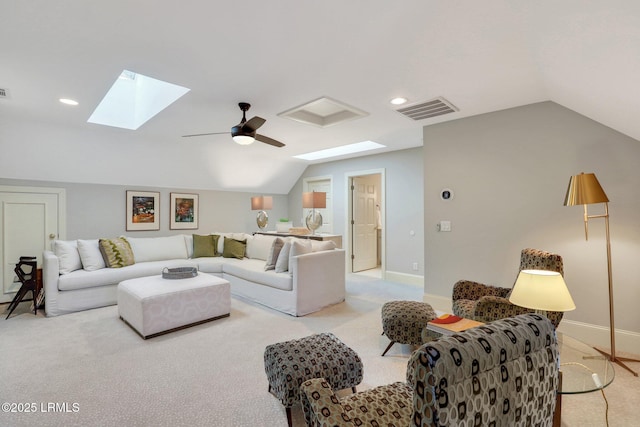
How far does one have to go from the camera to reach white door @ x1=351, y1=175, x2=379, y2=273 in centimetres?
654

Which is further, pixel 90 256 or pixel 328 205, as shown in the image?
pixel 328 205

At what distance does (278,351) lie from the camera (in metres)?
1.99

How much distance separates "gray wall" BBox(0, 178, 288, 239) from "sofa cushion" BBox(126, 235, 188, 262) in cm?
42

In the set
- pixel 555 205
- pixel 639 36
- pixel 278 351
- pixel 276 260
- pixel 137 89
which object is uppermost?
pixel 137 89

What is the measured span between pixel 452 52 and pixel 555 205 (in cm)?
208

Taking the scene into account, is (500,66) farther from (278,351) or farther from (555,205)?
(278,351)

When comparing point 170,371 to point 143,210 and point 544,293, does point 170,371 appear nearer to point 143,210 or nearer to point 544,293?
point 544,293

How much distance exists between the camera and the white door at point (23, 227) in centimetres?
418

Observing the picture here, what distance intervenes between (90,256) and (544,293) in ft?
16.6

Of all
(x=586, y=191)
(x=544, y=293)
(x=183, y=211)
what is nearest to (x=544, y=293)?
(x=544, y=293)

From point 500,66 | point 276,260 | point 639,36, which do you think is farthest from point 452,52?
point 276,260

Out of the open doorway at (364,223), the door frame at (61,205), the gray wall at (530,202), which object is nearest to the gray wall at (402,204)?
the open doorway at (364,223)

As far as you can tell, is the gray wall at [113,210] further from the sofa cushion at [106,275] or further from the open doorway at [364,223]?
Answer: the open doorway at [364,223]

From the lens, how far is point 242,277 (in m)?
4.53
